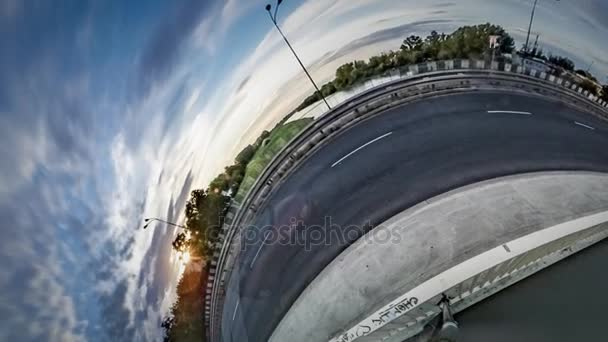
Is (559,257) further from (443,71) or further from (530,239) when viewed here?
(443,71)

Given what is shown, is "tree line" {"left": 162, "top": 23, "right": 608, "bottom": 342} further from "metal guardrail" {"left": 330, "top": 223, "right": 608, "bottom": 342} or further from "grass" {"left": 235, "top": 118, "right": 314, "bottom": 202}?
"metal guardrail" {"left": 330, "top": 223, "right": 608, "bottom": 342}

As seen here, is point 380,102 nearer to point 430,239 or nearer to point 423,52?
point 423,52

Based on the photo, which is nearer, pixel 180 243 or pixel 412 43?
pixel 180 243

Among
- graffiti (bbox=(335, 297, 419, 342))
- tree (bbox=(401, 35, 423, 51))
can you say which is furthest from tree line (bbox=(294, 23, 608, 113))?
graffiti (bbox=(335, 297, 419, 342))

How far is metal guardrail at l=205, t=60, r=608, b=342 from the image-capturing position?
323 inches

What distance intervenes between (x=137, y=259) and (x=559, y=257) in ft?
25.2

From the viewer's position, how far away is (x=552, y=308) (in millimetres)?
7992

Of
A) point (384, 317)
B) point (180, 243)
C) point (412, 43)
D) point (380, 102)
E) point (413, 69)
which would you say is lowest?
point (384, 317)

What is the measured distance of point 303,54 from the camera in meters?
7.89

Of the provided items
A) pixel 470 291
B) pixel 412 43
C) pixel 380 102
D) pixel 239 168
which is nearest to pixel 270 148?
pixel 239 168

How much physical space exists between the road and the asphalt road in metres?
1.98

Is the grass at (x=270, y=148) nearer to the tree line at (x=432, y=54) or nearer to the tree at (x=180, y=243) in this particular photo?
the tree line at (x=432, y=54)

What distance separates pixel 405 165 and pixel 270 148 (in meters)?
2.76

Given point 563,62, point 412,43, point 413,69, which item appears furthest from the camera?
point 563,62
